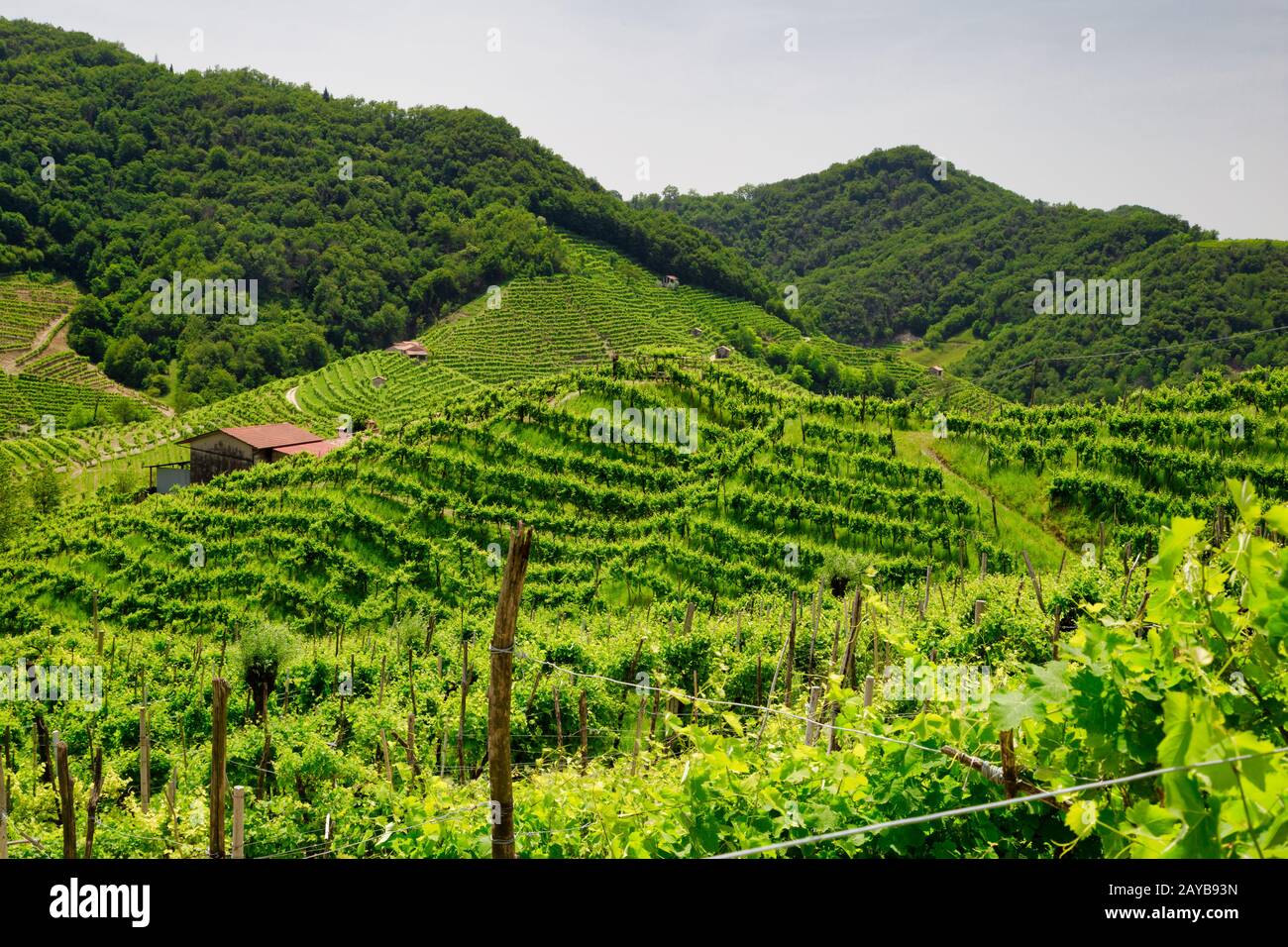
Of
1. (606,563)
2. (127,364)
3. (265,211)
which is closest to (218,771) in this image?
(606,563)

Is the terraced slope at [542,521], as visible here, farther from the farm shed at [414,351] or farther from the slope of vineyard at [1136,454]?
the farm shed at [414,351]

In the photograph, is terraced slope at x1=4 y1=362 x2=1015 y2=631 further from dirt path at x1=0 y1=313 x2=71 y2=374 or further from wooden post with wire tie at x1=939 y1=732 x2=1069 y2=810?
dirt path at x1=0 y1=313 x2=71 y2=374

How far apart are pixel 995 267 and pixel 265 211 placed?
291ft

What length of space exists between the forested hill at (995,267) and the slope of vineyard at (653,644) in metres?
28.5

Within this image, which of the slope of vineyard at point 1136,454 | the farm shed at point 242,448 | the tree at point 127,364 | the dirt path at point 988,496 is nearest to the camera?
the slope of vineyard at point 1136,454

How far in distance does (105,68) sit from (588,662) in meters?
136

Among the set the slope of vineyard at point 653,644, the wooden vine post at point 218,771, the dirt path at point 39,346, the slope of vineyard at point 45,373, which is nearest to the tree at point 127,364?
the slope of vineyard at point 45,373

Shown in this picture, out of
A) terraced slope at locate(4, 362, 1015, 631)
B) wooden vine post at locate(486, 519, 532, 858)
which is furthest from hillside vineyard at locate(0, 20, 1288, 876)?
terraced slope at locate(4, 362, 1015, 631)

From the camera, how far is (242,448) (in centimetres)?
3972

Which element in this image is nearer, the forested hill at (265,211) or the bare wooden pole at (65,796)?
the bare wooden pole at (65,796)

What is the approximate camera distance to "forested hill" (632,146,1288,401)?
66938 mm

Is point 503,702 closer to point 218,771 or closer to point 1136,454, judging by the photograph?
point 218,771

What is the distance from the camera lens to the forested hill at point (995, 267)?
6694 centimetres
